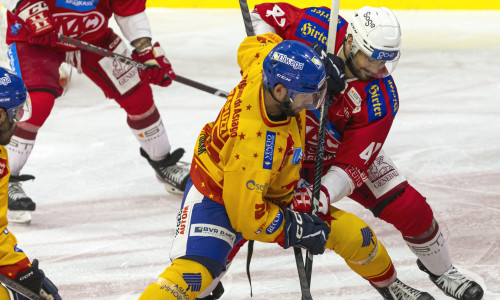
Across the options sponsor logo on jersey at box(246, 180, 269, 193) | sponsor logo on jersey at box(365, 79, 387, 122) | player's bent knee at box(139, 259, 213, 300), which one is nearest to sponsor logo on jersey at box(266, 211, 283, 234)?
sponsor logo on jersey at box(246, 180, 269, 193)

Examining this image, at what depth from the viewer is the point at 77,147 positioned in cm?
485

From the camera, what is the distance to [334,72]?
2711mm

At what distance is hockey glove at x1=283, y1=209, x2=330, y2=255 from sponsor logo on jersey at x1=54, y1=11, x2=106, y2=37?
5.80 ft

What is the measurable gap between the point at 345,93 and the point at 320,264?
86 centimetres

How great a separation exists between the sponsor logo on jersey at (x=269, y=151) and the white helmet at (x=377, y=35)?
55 centimetres

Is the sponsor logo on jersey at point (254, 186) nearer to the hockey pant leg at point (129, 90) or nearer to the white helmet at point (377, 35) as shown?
the white helmet at point (377, 35)

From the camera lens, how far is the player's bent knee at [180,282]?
239cm

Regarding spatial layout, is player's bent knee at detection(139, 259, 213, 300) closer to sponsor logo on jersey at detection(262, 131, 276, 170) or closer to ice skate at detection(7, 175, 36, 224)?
sponsor logo on jersey at detection(262, 131, 276, 170)

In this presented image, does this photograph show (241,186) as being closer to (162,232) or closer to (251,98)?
(251,98)

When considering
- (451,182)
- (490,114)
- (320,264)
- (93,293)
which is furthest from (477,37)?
(93,293)

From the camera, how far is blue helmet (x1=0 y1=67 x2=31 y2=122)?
2520 millimetres

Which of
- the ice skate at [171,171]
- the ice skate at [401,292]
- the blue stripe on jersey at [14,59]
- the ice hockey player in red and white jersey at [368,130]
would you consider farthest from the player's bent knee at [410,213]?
the blue stripe on jersey at [14,59]

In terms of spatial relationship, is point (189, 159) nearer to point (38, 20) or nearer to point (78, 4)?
point (78, 4)

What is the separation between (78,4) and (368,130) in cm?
163
